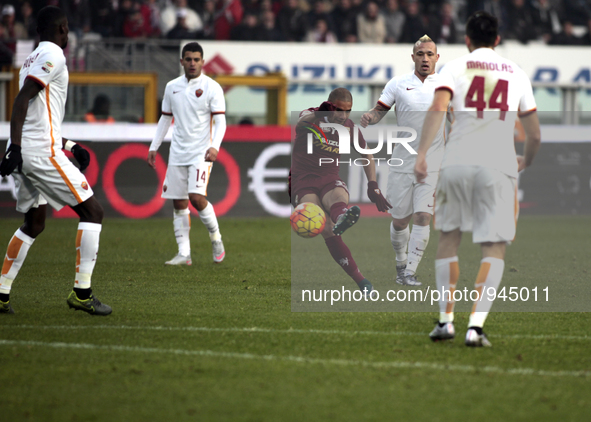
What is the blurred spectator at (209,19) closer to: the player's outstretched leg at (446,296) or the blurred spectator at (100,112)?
the blurred spectator at (100,112)

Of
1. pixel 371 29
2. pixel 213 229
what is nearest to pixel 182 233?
pixel 213 229

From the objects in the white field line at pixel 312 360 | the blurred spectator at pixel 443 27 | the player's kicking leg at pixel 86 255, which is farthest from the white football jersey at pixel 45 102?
the blurred spectator at pixel 443 27

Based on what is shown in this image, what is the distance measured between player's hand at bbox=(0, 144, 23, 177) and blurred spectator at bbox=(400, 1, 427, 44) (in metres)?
14.2

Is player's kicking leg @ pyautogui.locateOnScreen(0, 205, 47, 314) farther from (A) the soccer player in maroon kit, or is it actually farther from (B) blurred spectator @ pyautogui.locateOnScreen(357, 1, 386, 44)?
(B) blurred spectator @ pyautogui.locateOnScreen(357, 1, 386, 44)

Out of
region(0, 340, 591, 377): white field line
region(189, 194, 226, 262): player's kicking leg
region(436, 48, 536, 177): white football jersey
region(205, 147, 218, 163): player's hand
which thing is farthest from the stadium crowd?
region(436, 48, 536, 177): white football jersey

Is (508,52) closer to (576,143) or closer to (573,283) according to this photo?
(576,143)

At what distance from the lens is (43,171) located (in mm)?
5551

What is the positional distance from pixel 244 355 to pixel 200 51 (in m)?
4.69

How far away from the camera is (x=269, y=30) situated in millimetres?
17719

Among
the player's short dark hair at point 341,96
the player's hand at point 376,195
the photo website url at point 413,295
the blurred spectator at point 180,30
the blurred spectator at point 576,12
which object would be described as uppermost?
the blurred spectator at point 576,12

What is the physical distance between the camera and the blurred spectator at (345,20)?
18.5 meters

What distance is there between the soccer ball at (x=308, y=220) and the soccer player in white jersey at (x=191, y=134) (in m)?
2.22

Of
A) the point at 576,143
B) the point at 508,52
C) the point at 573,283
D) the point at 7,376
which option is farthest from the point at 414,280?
the point at 508,52

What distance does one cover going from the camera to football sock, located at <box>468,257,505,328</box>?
4793mm
